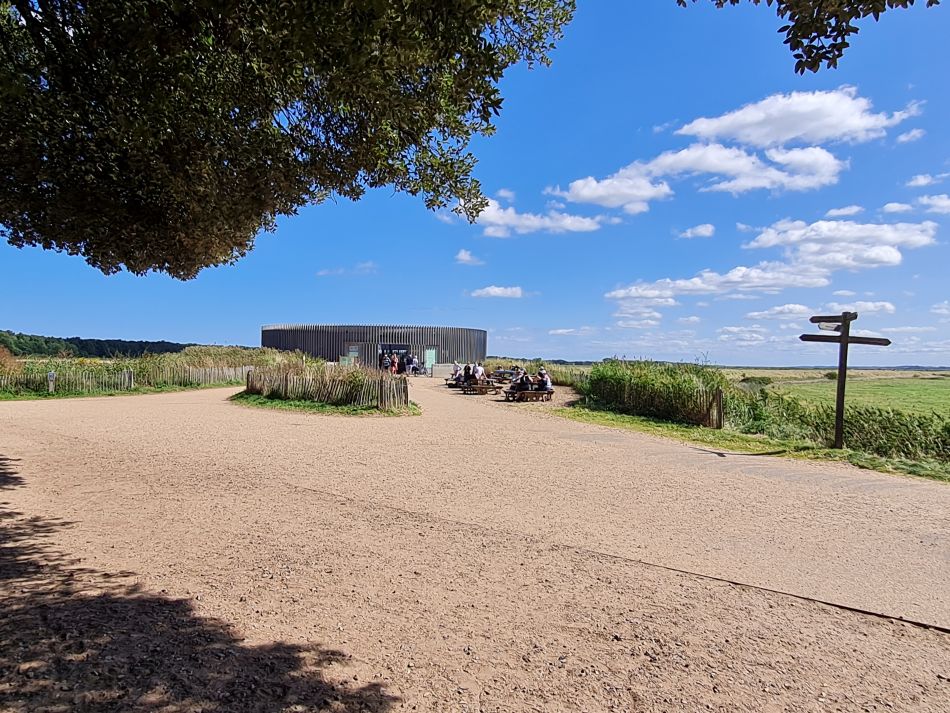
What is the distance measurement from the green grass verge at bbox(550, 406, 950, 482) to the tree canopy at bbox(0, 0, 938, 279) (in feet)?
27.0

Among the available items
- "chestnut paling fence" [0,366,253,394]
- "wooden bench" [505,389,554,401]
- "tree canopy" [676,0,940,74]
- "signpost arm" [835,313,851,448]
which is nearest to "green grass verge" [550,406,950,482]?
"signpost arm" [835,313,851,448]

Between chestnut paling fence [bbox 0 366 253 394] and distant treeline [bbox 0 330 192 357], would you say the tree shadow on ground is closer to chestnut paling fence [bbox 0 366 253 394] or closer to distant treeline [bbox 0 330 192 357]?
chestnut paling fence [bbox 0 366 253 394]

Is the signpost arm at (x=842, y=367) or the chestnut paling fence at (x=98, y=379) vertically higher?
the signpost arm at (x=842, y=367)

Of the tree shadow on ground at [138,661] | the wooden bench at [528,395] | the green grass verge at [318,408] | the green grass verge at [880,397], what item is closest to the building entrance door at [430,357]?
the wooden bench at [528,395]

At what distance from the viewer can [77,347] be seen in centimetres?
3938

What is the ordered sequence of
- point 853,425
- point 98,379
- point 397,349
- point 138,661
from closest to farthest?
point 138,661, point 853,425, point 98,379, point 397,349

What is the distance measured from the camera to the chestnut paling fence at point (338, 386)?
16.5m

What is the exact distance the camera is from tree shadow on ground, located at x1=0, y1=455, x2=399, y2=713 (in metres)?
2.60

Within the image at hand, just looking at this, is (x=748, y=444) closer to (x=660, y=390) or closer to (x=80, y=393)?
(x=660, y=390)

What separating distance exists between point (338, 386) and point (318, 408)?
932 mm

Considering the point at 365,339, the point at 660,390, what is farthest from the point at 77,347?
the point at 660,390

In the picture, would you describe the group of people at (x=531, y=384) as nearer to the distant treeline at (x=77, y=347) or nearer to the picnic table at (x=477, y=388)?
the picnic table at (x=477, y=388)

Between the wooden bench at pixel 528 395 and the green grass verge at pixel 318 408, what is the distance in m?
4.88

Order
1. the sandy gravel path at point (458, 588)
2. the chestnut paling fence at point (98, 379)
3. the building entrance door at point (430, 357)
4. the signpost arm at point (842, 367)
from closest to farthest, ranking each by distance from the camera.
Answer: the sandy gravel path at point (458, 588), the signpost arm at point (842, 367), the chestnut paling fence at point (98, 379), the building entrance door at point (430, 357)
